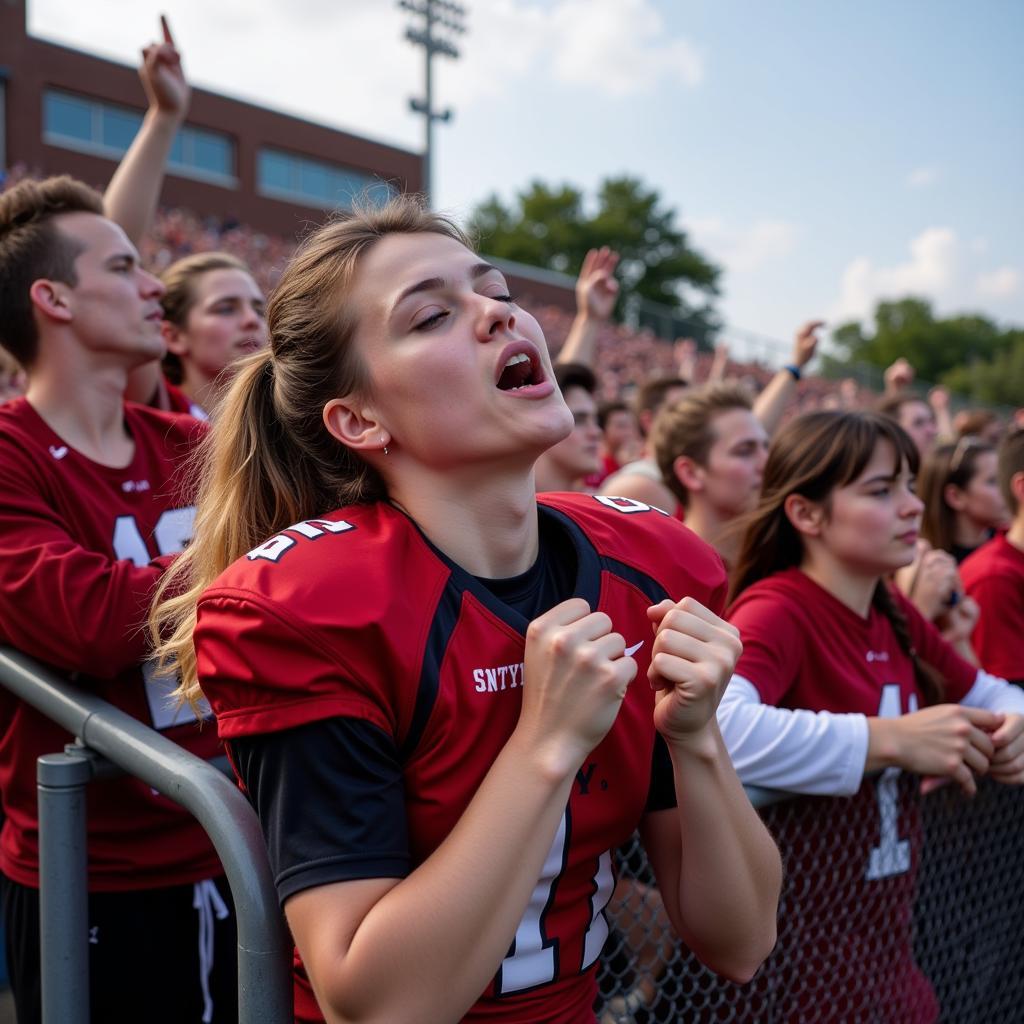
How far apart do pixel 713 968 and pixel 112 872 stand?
1.41m

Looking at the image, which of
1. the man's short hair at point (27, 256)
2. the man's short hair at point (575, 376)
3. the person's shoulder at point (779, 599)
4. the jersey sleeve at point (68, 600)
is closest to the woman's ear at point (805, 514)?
the person's shoulder at point (779, 599)

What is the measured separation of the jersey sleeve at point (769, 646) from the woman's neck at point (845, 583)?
0.24 m

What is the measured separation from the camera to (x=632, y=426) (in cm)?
754

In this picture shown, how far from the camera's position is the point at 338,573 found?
1.23 metres

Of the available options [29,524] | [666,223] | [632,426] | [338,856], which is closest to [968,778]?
[338,856]

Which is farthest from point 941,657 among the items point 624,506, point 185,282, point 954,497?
point 185,282

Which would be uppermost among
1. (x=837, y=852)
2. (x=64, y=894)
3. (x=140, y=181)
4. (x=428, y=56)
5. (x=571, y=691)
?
(x=428, y=56)

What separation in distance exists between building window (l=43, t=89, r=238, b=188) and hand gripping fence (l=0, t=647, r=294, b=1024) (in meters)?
30.4

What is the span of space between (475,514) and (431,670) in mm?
303

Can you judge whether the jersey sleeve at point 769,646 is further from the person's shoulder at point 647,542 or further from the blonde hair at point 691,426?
the blonde hair at point 691,426

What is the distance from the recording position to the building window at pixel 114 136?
28.6m

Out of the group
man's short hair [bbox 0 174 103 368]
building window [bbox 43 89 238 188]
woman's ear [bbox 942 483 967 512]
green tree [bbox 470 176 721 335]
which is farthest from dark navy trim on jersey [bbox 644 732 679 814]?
green tree [bbox 470 176 721 335]

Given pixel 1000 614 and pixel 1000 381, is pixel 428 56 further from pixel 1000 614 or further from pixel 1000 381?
pixel 1000 381

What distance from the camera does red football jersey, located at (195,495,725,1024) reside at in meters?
1.17
